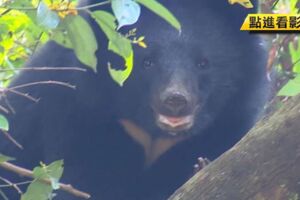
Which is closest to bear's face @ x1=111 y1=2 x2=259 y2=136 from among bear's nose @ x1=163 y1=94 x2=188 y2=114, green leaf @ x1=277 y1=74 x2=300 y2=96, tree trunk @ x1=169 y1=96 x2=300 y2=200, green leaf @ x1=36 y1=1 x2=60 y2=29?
bear's nose @ x1=163 y1=94 x2=188 y2=114

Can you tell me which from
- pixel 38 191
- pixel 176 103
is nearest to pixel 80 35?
pixel 38 191

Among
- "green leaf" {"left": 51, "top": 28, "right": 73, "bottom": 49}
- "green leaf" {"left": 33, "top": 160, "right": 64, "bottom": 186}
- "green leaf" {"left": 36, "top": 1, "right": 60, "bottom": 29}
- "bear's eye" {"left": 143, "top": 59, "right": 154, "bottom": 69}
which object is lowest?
"green leaf" {"left": 33, "top": 160, "right": 64, "bottom": 186}

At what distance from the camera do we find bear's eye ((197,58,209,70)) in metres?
4.03

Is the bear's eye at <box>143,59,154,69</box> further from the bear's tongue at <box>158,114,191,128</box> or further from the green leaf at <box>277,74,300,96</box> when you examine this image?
the green leaf at <box>277,74,300,96</box>

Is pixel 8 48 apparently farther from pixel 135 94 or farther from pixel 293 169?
pixel 293 169

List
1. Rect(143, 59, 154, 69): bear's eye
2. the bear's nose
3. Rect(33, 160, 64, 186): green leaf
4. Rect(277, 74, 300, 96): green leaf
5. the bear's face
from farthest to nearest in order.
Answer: Rect(143, 59, 154, 69): bear's eye → the bear's face → the bear's nose → Rect(277, 74, 300, 96): green leaf → Rect(33, 160, 64, 186): green leaf

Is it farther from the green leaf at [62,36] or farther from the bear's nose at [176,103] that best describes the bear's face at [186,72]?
the green leaf at [62,36]

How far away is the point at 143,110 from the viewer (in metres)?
4.14

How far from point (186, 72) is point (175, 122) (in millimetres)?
251

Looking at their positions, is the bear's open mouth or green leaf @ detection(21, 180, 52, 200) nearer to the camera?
green leaf @ detection(21, 180, 52, 200)

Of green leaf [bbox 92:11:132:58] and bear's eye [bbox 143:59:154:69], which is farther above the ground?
bear's eye [bbox 143:59:154:69]

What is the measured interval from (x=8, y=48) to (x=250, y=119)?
139 cm

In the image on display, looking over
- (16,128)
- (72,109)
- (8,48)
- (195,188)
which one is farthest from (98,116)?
(195,188)

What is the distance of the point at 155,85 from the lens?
12.9 feet
